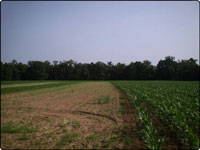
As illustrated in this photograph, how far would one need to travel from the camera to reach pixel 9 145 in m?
4.32

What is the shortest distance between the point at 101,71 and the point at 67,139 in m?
102

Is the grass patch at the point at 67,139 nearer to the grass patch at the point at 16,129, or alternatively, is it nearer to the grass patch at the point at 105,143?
the grass patch at the point at 105,143

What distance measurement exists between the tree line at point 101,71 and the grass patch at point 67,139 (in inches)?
3560

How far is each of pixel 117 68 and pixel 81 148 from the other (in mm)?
108008

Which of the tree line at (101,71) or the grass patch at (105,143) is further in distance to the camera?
the tree line at (101,71)

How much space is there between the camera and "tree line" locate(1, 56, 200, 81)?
8081 cm

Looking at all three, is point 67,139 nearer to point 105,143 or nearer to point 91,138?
point 91,138

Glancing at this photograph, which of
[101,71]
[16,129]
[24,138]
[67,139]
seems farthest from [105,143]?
[101,71]

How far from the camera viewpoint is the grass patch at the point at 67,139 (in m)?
4.32

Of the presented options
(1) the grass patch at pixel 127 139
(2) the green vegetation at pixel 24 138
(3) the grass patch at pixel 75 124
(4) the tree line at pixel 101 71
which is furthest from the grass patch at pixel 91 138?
(4) the tree line at pixel 101 71

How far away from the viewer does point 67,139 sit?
458 centimetres

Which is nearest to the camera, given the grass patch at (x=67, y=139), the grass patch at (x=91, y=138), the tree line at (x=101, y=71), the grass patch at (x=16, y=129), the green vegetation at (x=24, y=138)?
the grass patch at (x=67, y=139)

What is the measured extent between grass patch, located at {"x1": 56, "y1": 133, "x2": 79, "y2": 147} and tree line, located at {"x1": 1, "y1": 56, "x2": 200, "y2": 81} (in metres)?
90.4

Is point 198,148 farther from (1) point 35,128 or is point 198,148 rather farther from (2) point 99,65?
(2) point 99,65
